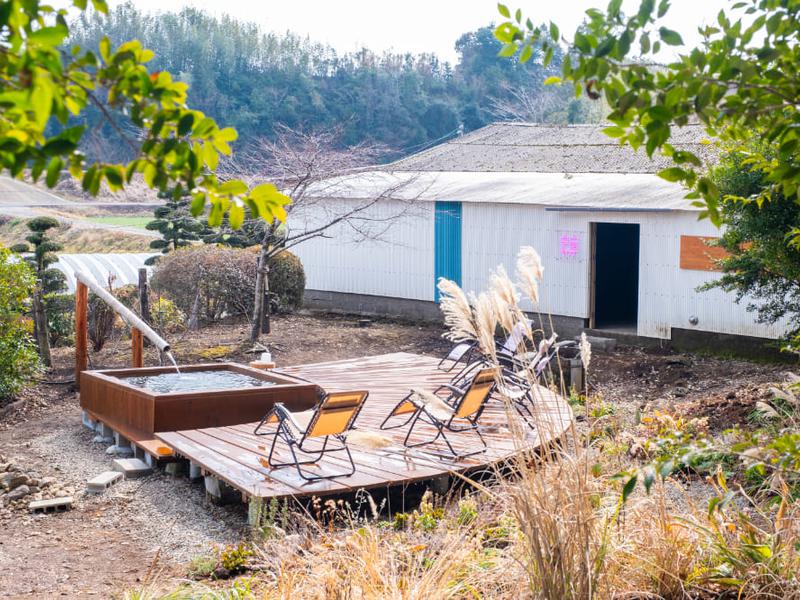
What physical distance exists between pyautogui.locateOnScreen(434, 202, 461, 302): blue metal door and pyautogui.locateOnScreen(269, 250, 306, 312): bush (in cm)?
237

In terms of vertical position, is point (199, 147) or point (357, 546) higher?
point (199, 147)

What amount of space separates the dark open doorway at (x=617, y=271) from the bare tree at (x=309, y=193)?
3.27 m

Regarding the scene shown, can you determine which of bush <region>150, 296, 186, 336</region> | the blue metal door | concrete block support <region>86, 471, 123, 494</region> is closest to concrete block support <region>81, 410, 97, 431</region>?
concrete block support <region>86, 471, 123, 494</region>

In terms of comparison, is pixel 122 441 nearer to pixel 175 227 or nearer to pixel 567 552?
pixel 567 552

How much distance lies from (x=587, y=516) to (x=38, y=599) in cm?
321

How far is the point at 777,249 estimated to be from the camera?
Answer: 912 cm

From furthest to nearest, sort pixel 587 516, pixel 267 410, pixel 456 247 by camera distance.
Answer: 1. pixel 456 247
2. pixel 267 410
3. pixel 587 516

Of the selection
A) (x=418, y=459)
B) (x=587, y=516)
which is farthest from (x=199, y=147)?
(x=418, y=459)

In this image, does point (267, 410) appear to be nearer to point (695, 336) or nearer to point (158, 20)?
point (695, 336)

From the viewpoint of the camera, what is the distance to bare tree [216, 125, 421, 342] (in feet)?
44.2

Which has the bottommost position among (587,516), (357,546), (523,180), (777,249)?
(357,546)

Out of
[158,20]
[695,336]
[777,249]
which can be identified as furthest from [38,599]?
[158,20]

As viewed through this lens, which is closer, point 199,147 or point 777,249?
point 199,147

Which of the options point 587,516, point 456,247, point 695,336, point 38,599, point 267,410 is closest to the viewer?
point 587,516
